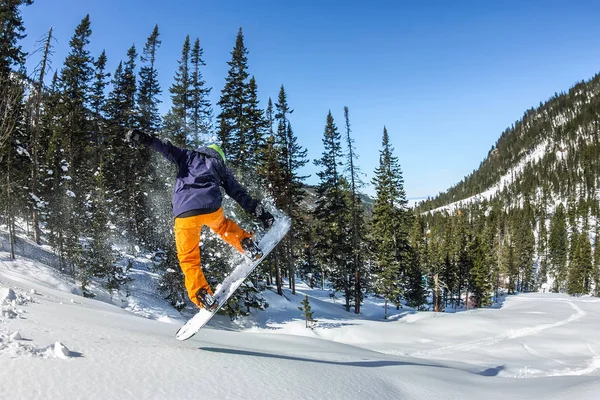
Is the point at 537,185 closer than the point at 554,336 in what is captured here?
No

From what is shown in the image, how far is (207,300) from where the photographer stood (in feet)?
15.2

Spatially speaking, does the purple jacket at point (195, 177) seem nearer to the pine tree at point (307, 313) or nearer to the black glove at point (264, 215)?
the black glove at point (264, 215)

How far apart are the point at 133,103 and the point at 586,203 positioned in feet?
565

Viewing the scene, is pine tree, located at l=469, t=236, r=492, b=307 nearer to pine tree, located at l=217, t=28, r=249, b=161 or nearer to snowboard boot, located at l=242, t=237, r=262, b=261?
pine tree, located at l=217, t=28, r=249, b=161

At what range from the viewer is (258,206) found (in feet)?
17.5

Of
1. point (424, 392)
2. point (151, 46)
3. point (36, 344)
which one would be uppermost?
point (151, 46)

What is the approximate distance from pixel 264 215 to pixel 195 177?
132 cm

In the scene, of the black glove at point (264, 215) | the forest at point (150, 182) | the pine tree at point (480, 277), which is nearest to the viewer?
the black glove at point (264, 215)

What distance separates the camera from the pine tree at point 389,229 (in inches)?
1372

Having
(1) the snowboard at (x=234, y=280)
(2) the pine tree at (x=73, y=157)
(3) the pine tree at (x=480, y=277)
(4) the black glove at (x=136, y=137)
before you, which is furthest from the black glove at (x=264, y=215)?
(3) the pine tree at (x=480, y=277)

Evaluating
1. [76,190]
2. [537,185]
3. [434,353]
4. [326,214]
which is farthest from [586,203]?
[76,190]

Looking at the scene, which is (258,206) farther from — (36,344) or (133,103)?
(133,103)

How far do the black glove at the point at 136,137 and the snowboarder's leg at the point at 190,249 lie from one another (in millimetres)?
1086

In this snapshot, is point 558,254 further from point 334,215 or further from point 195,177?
point 195,177
